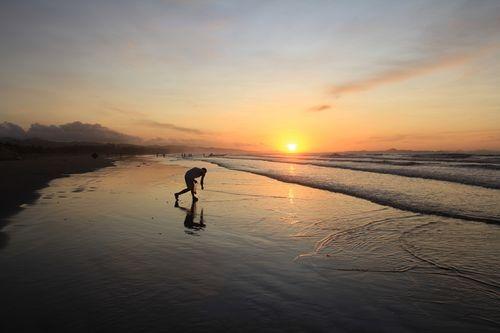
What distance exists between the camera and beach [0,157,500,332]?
16.5ft

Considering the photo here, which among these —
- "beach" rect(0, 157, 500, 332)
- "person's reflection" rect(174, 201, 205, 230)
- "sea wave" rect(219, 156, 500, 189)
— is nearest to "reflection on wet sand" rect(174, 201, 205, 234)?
"person's reflection" rect(174, 201, 205, 230)

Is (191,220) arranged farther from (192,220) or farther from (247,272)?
(247,272)

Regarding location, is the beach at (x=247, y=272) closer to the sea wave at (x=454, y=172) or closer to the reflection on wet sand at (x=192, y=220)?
the reflection on wet sand at (x=192, y=220)

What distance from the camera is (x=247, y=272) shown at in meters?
7.05

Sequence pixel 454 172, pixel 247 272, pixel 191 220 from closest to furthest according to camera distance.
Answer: pixel 247 272 < pixel 191 220 < pixel 454 172

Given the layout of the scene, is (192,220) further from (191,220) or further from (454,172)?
(454,172)

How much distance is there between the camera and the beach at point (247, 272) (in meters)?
5.04

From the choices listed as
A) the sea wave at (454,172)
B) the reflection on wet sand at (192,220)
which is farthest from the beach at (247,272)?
the sea wave at (454,172)

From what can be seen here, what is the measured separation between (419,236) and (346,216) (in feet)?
10.7

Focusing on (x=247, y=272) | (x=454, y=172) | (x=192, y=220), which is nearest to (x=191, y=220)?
(x=192, y=220)

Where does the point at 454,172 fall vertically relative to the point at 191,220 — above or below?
above

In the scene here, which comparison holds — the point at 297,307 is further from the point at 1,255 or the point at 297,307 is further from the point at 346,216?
the point at 346,216

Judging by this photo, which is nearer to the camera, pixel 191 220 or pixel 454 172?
pixel 191 220

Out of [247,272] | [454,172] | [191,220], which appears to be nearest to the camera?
[247,272]
